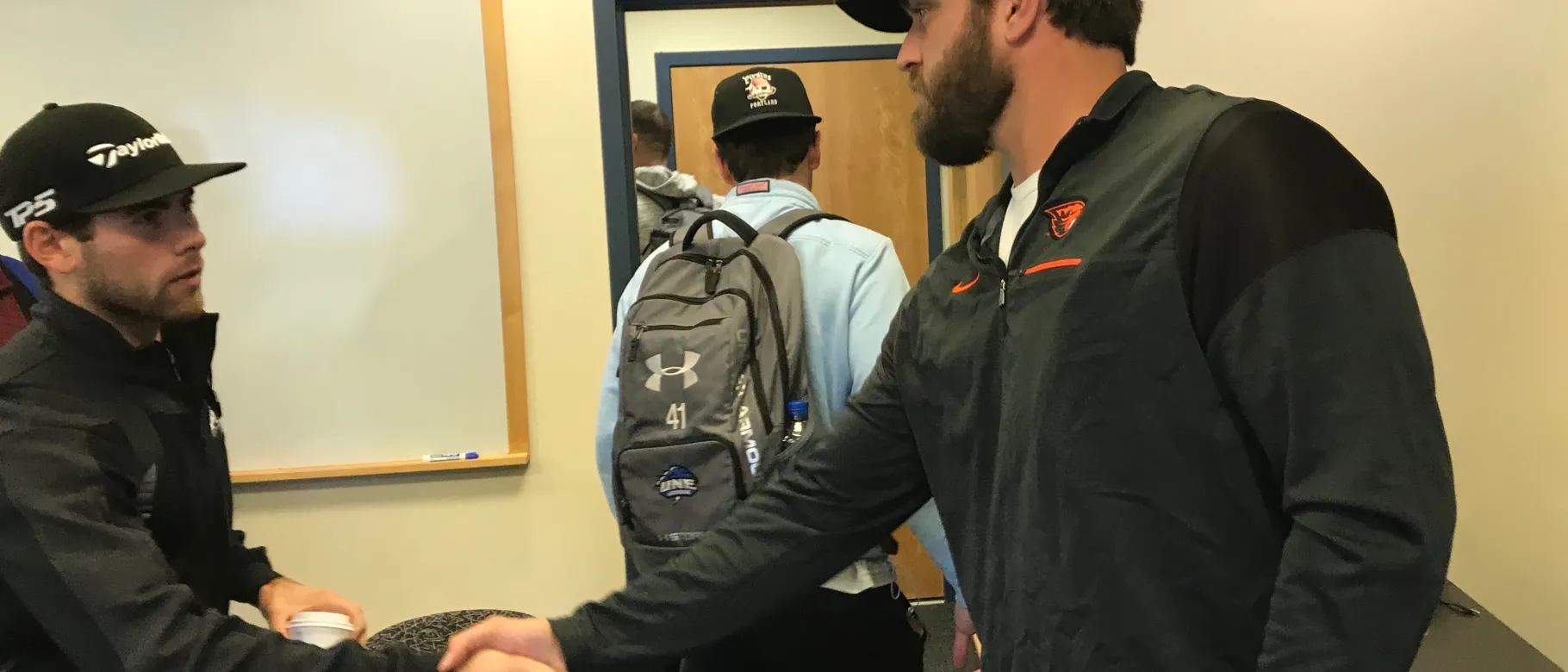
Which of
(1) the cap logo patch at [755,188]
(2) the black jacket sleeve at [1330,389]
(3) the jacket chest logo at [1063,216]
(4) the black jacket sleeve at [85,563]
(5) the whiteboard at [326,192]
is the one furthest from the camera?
(5) the whiteboard at [326,192]

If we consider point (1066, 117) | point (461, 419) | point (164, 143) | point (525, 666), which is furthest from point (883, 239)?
point (461, 419)

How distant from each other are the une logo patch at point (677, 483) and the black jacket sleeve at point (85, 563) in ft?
1.82

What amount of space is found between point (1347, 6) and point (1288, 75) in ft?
0.57

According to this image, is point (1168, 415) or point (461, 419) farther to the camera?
point (461, 419)

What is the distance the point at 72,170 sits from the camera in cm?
115

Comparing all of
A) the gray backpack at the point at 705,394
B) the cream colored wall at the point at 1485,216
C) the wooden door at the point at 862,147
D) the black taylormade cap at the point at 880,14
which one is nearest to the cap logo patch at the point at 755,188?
the gray backpack at the point at 705,394

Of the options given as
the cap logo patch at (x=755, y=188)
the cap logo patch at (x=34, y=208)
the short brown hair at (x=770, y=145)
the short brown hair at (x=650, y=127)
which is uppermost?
the short brown hair at (x=650, y=127)

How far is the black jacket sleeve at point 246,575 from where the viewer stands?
1.41 metres

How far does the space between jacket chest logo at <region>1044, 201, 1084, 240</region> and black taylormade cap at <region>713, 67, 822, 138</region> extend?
92 centimetres

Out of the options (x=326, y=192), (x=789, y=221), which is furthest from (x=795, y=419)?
(x=326, y=192)

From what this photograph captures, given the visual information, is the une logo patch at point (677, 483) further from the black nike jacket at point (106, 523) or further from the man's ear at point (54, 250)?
the man's ear at point (54, 250)

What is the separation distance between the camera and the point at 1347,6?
1.81 meters

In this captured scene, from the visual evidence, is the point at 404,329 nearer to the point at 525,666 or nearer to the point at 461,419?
the point at 461,419

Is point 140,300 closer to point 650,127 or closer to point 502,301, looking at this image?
point 502,301
